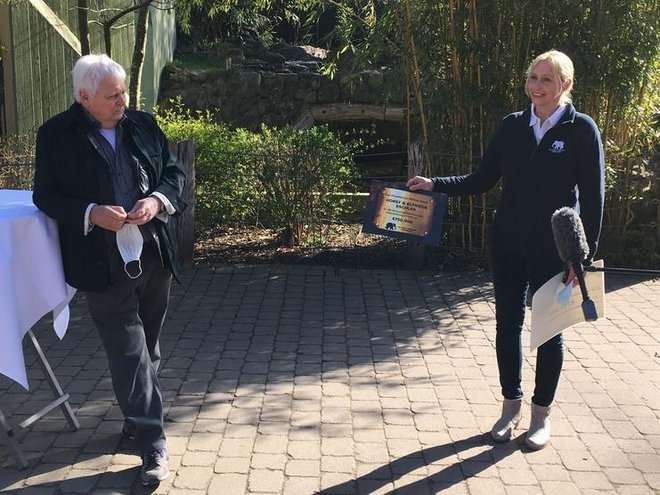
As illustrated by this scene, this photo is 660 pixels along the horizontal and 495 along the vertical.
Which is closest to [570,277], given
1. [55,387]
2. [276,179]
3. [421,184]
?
[421,184]

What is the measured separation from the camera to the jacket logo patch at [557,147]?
351cm

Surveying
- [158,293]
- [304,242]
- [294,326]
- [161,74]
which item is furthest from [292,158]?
[161,74]

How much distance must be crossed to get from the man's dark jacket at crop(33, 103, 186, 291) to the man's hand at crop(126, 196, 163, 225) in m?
0.10

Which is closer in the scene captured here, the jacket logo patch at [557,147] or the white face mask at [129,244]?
the white face mask at [129,244]

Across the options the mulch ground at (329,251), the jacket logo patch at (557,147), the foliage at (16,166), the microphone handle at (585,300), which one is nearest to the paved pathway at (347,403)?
the microphone handle at (585,300)

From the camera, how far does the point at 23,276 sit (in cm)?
337

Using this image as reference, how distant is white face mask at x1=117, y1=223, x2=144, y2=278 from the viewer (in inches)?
130

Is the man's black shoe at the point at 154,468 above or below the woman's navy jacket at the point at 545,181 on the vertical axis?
below

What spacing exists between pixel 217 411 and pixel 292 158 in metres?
3.77

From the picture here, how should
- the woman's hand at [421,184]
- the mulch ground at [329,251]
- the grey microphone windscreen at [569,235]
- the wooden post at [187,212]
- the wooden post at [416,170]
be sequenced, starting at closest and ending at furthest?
the grey microphone windscreen at [569,235], the woman's hand at [421,184], the wooden post at [187,212], the wooden post at [416,170], the mulch ground at [329,251]

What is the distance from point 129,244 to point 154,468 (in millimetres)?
1011

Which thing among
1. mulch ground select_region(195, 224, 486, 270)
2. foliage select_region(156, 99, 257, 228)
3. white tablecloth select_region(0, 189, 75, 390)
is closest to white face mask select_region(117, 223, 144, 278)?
white tablecloth select_region(0, 189, 75, 390)

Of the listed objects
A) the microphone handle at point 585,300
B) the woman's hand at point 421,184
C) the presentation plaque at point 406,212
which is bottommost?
the microphone handle at point 585,300

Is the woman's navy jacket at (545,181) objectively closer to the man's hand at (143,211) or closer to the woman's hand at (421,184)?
the woman's hand at (421,184)
